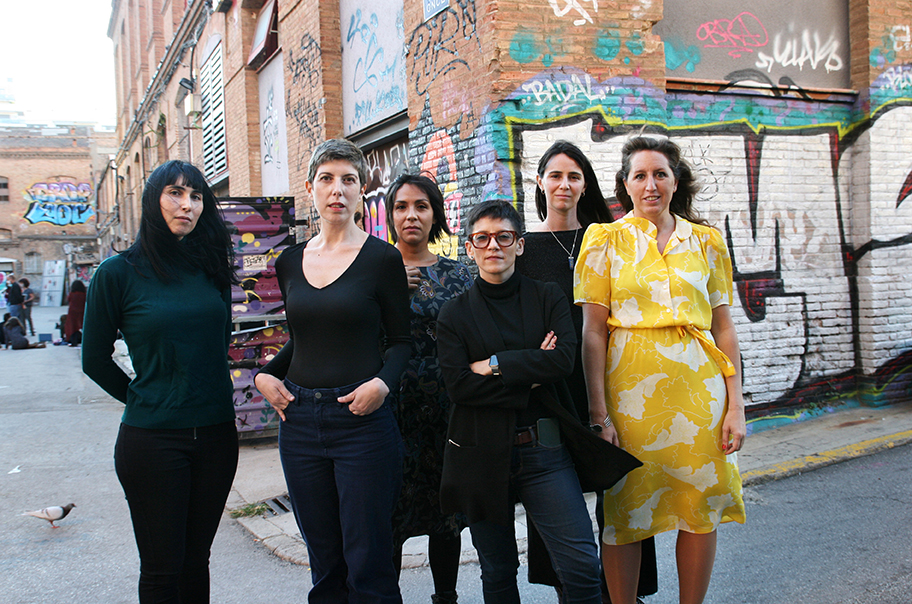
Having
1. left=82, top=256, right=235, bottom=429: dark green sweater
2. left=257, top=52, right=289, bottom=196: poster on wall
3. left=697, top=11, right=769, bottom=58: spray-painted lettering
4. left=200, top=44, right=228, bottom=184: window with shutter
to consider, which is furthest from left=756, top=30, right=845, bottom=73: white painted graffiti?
left=200, top=44, right=228, bottom=184: window with shutter

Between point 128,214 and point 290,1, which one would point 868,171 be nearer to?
point 290,1

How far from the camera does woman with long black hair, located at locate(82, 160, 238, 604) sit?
233 cm

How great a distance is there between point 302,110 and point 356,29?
1740 millimetres

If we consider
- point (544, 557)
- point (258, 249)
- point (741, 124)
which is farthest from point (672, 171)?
point (258, 249)

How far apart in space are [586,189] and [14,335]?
713 inches

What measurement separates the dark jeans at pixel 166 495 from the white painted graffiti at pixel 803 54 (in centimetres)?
617

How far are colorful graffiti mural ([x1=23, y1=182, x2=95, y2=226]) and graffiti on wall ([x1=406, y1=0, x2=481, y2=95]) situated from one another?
45280 millimetres

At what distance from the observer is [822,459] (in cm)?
525

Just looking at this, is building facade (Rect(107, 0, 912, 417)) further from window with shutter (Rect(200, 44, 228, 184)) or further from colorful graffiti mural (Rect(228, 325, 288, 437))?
window with shutter (Rect(200, 44, 228, 184))

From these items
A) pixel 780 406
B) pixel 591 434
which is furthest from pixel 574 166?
pixel 780 406

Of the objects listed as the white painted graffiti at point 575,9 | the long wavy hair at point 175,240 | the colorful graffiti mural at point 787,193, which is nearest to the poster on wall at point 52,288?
the colorful graffiti mural at point 787,193

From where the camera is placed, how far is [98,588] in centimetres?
358

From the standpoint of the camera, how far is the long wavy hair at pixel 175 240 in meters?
2.44

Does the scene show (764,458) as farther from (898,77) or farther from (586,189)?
(898,77)
